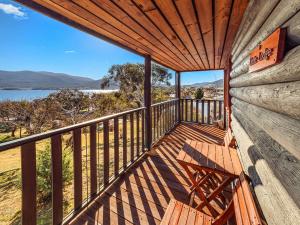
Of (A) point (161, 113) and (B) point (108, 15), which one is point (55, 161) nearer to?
(B) point (108, 15)

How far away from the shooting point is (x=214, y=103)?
21.7 feet

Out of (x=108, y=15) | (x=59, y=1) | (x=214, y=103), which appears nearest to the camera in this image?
(x=59, y=1)

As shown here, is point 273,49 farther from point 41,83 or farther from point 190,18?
point 41,83

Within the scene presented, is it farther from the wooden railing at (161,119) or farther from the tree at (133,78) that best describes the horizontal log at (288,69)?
the tree at (133,78)

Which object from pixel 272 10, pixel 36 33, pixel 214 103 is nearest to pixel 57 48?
pixel 36 33

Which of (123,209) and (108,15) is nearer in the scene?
(108,15)

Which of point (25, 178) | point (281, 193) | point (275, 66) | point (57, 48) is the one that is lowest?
point (25, 178)

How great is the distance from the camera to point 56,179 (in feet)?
5.64

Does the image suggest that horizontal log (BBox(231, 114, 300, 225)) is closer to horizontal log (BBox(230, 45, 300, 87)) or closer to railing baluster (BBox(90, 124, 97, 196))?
horizontal log (BBox(230, 45, 300, 87))

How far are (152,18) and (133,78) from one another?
16957 mm

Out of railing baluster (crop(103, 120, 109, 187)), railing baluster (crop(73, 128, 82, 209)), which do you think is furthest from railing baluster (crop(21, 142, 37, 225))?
railing baluster (crop(103, 120, 109, 187))

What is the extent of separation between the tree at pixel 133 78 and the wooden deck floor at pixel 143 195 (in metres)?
15.5

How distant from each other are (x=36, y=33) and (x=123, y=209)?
55.5 meters

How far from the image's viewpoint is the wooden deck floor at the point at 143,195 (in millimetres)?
1947
